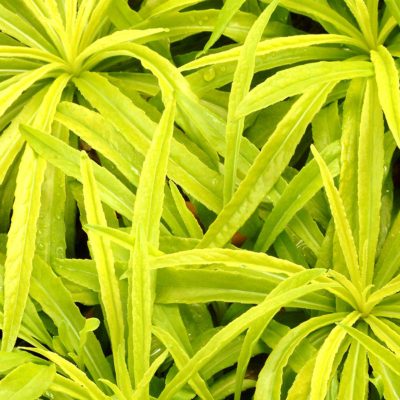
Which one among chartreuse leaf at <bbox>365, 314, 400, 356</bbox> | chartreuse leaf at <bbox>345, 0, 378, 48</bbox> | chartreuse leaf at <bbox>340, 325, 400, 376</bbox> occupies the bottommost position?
chartreuse leaf at <bbox>340, 325, 400, 376</bbox>

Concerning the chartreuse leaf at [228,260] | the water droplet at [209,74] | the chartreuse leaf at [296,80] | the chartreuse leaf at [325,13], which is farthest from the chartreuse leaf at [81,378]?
the chartreuse leaf at [325,13]

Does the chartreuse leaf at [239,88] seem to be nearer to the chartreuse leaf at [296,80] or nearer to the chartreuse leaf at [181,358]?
the chartreuse leaf at [296,80]

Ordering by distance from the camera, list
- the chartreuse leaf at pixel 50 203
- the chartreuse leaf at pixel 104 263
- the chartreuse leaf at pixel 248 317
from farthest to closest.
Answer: the chartreuse leaf at pixel 50 203 → the chartreuse leaf at pixel 104 263 → the chartreuse leaf at pixel 248 317

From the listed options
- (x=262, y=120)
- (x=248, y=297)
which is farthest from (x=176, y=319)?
(x=262, y=120)

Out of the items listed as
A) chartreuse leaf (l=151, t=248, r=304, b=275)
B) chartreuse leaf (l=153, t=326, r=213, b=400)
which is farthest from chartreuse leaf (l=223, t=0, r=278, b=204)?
chartreuse leaf (l=153, t=326, r=213, b=400)

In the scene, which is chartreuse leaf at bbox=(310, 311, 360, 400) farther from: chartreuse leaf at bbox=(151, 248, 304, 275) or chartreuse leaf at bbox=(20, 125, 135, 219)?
chartreuse leaf at bbox=(20, 125, 135, 219)

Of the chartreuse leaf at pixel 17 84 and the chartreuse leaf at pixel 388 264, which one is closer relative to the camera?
the chartreuse leaf at pixel 388 264
